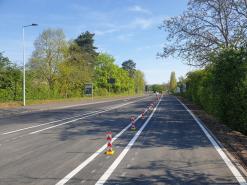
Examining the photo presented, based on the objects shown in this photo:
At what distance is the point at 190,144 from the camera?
13773 millimetres

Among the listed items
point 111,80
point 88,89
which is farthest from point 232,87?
point 111,80

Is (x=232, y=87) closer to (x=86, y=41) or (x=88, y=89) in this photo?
(x=88, y=89)

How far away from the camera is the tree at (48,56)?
68.8m

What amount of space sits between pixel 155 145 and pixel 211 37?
64.0 feet

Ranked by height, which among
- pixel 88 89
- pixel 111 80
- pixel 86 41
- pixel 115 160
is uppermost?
pixel 86 41

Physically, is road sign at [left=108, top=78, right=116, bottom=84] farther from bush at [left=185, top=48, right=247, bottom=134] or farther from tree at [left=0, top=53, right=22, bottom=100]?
bush at [left=185, top=48, right=247, bottom=134]

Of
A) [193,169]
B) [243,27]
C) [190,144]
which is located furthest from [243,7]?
[193,169]

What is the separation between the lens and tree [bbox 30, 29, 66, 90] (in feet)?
226

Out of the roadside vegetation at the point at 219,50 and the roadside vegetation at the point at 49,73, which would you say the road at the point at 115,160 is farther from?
the roadside vegetation at the point at 49,73

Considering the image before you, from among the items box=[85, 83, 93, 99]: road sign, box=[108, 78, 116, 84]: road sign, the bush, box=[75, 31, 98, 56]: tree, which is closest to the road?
the bush

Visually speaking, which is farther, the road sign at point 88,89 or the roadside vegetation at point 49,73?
the road sign at point 88,89

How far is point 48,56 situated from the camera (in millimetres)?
69750

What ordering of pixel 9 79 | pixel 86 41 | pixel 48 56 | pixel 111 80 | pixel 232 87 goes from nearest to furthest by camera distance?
pixel 232 87, pixel 9 79, pixel 48 56, pixel 86 41, pixel 111 80

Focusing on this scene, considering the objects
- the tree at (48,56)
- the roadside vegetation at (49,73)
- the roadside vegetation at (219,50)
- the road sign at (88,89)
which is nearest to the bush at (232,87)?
the roadside vegetation at (219,50)
